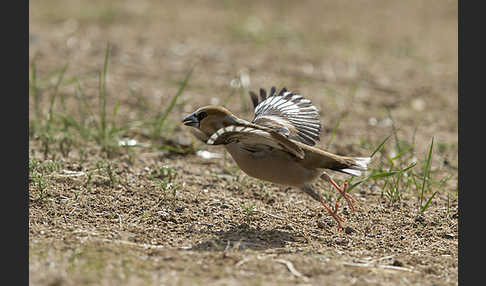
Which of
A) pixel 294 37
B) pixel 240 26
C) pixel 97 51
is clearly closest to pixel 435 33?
pixel 294 37

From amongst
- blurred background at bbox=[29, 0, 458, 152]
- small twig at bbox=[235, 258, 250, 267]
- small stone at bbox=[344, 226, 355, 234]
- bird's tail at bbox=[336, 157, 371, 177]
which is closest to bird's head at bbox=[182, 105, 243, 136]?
bird's tail at bbox=[336, 157, 371, 177]

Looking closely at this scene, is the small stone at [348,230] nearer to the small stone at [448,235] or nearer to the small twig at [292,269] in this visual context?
the small stone at [448,235]

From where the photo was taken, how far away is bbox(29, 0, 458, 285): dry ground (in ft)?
12.8

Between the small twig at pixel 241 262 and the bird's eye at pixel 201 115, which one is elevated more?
the bird's eye at pixel 201 115

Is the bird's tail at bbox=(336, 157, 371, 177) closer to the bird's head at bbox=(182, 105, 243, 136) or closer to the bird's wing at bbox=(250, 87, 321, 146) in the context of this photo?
the bird's wing at bbox=(250, 87, 321, 146)

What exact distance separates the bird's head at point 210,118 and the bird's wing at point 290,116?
0.34m

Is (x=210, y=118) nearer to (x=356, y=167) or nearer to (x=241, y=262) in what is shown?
(x=356, y=167)

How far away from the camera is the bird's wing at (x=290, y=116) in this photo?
205 inches

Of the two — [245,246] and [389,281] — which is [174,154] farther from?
[389,281]

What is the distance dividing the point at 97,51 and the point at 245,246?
19.0 feet

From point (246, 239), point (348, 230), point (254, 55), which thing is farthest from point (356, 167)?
point (254, 55)

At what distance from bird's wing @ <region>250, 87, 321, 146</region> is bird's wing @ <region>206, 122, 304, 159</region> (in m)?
0.42

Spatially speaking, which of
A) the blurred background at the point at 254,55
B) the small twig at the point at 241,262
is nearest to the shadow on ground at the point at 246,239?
the small twig at the point at 241,262

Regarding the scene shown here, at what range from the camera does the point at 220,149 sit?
21.6ft
